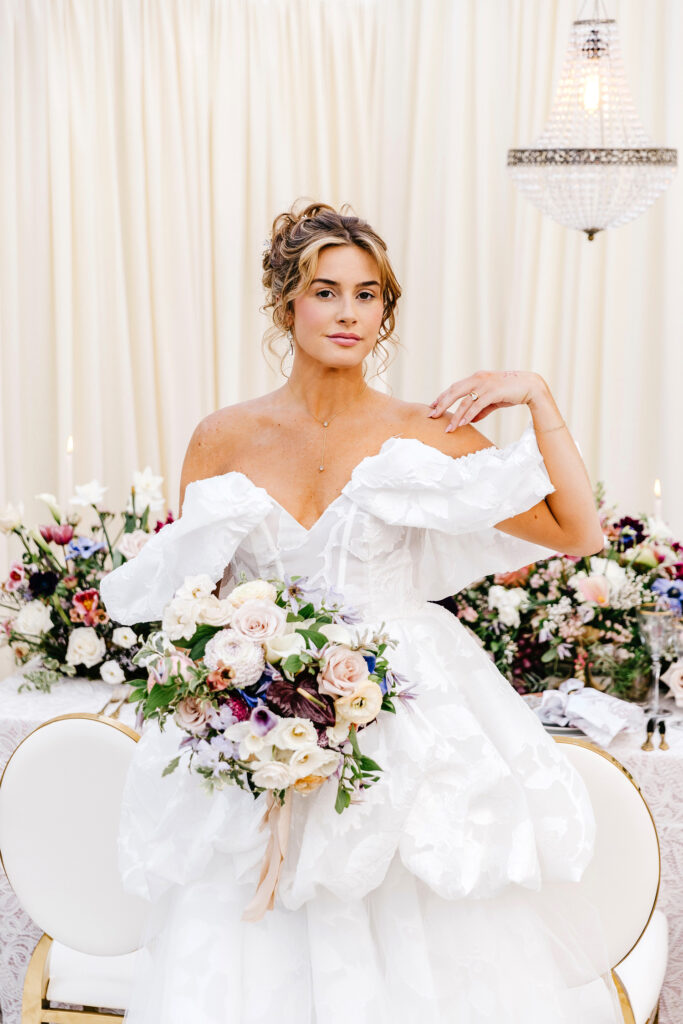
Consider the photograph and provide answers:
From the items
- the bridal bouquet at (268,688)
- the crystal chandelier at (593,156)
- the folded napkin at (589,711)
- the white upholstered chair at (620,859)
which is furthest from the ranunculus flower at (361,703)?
the crystal chandelier at (593,156)

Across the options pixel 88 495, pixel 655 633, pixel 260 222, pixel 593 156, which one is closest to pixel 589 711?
pixel 655 633

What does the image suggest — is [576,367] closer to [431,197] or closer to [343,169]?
[431,197]

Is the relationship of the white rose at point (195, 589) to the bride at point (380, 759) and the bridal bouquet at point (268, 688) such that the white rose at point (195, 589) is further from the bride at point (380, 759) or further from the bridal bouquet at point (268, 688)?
the bride at point (380, 759)

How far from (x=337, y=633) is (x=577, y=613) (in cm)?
121

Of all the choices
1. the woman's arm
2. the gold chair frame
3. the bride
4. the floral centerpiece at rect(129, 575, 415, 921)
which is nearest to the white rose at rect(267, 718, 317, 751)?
the floral centerpiece at rect(129, 575, 415, 921)

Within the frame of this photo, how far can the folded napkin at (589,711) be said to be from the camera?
233 cm

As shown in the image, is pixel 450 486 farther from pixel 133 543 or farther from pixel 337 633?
pixel 133 543

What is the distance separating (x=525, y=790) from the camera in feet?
5.59

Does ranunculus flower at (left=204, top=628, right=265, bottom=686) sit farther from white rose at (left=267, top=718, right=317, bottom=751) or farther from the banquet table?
the banquet table

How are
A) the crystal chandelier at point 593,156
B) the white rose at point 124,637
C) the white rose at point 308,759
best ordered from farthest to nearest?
the crystal chandelier at point 593,156
the white rose at point 124,637
the white rose at point 308,759

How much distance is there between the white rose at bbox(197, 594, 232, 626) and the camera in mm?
1487

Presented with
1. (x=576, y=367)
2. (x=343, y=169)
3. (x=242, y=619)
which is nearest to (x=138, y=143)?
(x=343, y=169)

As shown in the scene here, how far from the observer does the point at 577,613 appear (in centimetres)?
254

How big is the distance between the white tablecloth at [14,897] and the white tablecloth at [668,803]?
1.11 m
